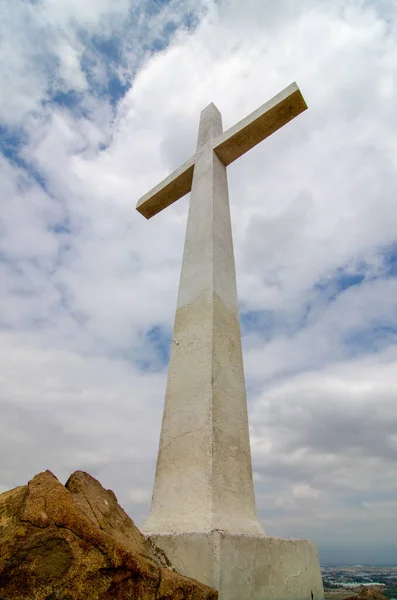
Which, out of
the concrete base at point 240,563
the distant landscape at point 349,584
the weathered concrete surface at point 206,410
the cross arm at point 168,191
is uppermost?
the cross arm at point 168,191

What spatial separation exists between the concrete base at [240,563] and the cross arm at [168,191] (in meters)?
5.49

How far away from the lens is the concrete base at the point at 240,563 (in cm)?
278

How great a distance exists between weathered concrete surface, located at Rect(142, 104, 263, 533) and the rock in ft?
2.94

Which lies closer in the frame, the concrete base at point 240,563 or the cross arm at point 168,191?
the concrete base at point 240,563

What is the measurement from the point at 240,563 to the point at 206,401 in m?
1.31

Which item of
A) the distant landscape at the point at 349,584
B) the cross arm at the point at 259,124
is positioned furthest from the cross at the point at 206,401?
the distant landscape at the point at 349,584

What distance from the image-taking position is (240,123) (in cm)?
650

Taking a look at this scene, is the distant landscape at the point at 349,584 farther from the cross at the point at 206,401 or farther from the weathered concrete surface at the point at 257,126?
the weathered concrete surface at the point at 257,126

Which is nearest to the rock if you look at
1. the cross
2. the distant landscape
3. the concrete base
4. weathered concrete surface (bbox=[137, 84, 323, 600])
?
the concrete base

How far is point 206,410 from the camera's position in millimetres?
3754

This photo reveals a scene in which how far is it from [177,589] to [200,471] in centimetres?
120

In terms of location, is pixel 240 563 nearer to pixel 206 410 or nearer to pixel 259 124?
pixel 206 410

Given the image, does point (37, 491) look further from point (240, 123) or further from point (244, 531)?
point (240, 123)

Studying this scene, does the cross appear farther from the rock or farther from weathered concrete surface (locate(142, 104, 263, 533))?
the rock
